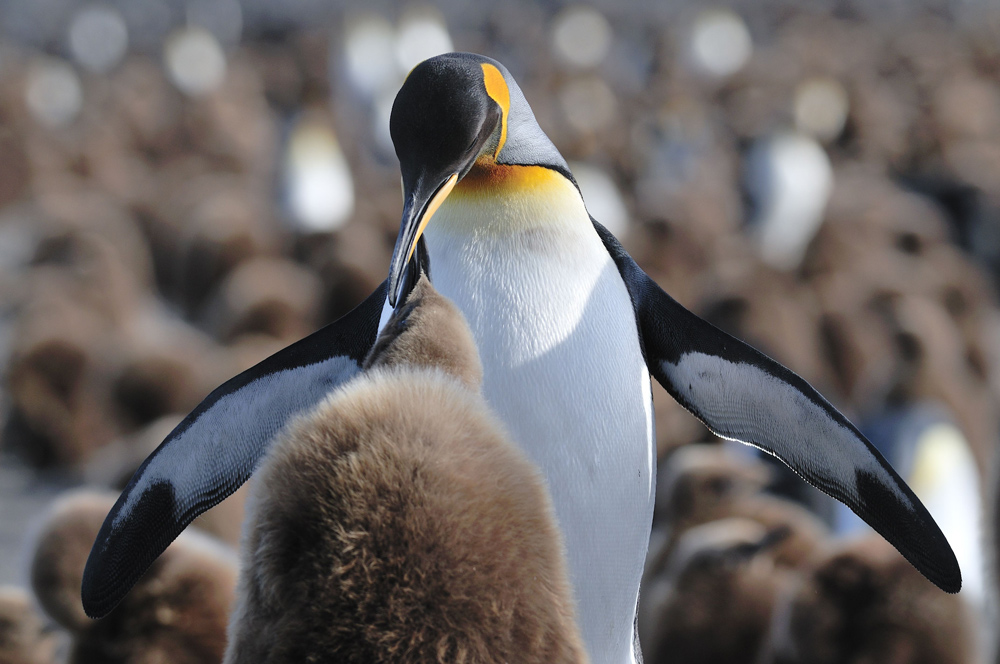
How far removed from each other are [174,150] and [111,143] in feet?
2.09

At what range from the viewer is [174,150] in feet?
36.1

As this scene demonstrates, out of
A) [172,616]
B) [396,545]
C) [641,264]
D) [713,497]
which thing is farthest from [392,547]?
[641,264]

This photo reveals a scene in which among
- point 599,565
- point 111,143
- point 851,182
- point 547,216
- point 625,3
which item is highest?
point 547,216

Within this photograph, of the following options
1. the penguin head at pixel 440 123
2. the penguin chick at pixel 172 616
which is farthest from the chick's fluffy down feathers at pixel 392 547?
the penguin chick at pixel 172 616

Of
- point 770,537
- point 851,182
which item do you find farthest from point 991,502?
point 851,182

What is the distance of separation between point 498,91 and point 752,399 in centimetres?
60

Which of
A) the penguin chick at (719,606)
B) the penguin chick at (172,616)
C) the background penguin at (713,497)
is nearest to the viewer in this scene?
the penguin chick at (172,616)

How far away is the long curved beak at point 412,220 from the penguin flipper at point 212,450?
227 millimetres

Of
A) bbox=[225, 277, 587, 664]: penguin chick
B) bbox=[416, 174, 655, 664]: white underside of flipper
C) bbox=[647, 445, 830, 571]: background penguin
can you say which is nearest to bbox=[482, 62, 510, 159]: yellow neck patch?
bbox=[416, 174, 655, 664]: white underside of flipper

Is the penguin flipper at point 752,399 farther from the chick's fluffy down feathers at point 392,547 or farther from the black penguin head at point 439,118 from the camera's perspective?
the chick's fluffy down feathers at point 392,547

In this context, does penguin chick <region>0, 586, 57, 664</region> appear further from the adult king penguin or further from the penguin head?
the penguin head

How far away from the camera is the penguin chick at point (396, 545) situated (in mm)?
773

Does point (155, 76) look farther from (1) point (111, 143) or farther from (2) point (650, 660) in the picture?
(2) point (650, 660)

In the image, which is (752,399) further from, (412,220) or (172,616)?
(172,616)
